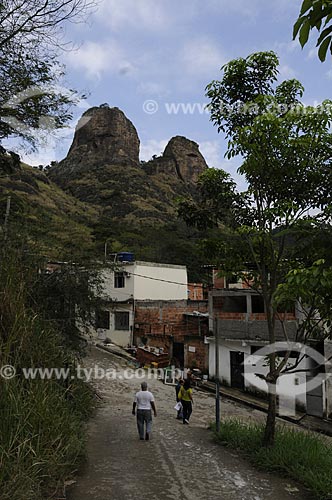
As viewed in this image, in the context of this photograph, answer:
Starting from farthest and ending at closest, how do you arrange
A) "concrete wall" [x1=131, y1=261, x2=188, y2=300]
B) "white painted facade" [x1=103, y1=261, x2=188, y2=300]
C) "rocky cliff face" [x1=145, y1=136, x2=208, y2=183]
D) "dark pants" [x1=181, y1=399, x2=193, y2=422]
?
1. "rocky cliff face" [x1=145, y1=136, x2=208, y2=183]
2. "concrete wall" [x1=131, y1=261, x2=188, y2=300]
3. "white painted facade" [x1=103, y1=261, x2=188, y2=300]
4. "dark pants" [x1=181, y1=399, x2=193, y2=422]

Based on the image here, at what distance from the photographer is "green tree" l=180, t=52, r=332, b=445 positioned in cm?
623

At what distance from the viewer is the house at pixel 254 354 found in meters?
13.4

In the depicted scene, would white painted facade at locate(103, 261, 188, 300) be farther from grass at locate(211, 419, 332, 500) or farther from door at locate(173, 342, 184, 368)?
grass at locate(211, 419, 332, 500)

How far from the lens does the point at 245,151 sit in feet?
21.4

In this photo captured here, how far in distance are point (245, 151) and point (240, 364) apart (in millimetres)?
11509

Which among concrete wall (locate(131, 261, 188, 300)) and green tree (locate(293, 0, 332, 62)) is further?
concrete wall (locate(131, 261, 188, 300))

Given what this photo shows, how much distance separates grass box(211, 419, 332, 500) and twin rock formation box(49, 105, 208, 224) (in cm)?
5326

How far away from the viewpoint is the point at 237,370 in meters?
16.2

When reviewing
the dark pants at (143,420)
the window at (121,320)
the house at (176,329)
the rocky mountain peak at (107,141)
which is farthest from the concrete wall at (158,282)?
the rocky mountain peak at (107,141)

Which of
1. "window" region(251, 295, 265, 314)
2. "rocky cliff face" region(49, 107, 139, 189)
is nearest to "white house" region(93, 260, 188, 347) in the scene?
"window" region(251, 295, 265, 314)

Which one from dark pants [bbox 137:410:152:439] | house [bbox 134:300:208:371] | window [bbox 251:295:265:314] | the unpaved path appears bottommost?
the unpaved path

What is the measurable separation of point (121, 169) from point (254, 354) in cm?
6473

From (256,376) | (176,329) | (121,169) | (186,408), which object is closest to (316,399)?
(256,376)

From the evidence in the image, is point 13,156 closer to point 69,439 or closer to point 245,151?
point 245,151
